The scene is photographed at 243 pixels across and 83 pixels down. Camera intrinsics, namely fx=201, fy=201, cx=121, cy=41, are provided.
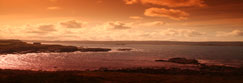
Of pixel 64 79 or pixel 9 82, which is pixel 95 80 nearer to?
pixel 64 79

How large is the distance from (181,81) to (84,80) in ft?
80.6

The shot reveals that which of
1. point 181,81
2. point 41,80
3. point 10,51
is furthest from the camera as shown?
point 10,51

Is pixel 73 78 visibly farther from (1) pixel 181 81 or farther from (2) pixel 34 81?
(1) pixel 181 81

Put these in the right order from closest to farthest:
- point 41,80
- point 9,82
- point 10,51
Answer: point 9,82
point 41,80
point 10,51

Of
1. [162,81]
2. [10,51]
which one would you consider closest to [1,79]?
[162,81]

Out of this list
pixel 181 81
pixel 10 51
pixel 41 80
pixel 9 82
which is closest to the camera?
pixel 9 82

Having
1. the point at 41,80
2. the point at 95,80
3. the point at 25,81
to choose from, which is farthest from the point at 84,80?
the point at 25,81

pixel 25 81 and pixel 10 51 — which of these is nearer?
pixel 25 81

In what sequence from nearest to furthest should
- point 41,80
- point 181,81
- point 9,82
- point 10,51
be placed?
point 9,82 < point 41,80 < point 181,81 < point 10,51

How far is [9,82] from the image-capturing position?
44.9 m

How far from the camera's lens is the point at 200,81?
172ft

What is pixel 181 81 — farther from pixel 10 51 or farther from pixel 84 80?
pixel 10 51

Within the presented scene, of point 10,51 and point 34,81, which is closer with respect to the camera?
point 34,81

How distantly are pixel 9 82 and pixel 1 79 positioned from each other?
386cm
